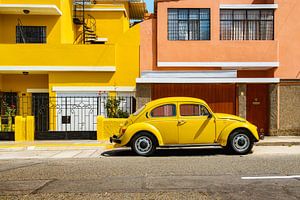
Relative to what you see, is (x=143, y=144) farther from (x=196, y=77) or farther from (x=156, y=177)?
(x=196, y=77)

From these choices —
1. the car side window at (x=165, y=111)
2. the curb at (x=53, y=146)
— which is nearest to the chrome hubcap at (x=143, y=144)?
the car side window at (x=165, y=111)

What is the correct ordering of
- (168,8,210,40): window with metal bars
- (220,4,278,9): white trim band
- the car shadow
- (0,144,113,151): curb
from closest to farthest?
the car shadow → (0,144,113,151): curb → (220,4,278,9): white trim band → (168,8,210,40): window with metal bars

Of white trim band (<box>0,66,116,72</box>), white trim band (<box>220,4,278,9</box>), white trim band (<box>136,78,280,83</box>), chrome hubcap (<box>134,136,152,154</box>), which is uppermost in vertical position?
white trim band (<box>220,4,278,9</box>)

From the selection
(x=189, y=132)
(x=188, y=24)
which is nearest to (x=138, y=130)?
(x=189, y=132)

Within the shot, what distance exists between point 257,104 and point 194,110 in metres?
7.37

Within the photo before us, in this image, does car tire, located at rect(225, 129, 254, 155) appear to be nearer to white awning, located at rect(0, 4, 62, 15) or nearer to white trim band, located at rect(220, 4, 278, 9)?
white trim band, located at rect(220, 4, 278, 9)

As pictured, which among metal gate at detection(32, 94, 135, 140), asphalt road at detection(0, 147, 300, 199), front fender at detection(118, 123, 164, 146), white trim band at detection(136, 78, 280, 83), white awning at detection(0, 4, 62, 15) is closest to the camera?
asphalt road at detection(0, 147, 300, 199)

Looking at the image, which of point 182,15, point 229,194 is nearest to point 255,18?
point 182,15

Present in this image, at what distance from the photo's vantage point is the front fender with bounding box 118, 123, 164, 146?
11.5 m

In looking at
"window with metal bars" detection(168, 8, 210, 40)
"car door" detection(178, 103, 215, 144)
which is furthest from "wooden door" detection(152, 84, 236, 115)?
"car door" detection(178, 103, 215, 144)

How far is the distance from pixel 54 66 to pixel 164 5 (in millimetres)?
6208

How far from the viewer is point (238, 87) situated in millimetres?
17234

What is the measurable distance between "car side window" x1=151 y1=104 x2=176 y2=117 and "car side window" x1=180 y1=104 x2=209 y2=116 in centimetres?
27

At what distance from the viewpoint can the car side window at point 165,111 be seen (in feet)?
38.8
